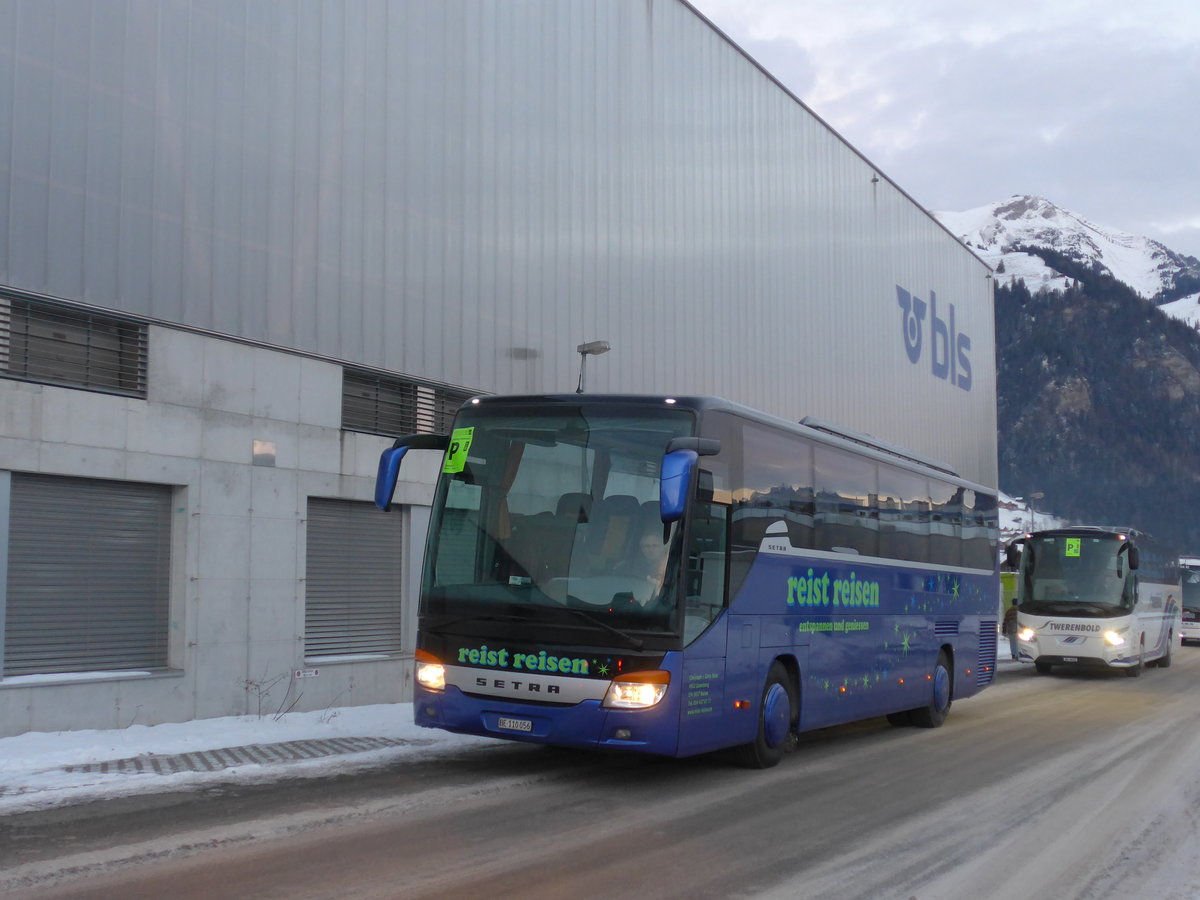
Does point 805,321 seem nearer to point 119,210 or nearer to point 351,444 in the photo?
point 351,444

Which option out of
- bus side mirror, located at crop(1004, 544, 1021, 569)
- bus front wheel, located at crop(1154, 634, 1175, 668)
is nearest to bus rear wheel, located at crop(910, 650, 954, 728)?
bus side mirror, located at crop(1004, 544, 1021, 569)

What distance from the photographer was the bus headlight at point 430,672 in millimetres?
9266

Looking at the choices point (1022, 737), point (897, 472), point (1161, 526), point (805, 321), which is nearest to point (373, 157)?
point (897, 472)

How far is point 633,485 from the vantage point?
29.6ft

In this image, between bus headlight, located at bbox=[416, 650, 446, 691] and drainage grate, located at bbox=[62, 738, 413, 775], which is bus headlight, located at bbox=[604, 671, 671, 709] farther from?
drainage grate, located at bbox=[62, 738, 413, 775]

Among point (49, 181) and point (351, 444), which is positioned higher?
point (49, 181)

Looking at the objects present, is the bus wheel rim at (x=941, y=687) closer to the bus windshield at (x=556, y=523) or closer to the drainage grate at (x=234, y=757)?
the drainage grate at (x=234, y=757)

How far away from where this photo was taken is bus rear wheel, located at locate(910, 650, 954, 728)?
14.6 metres

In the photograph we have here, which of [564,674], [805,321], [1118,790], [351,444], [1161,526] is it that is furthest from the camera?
[1161,526]

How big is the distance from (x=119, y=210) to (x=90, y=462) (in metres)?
2.68

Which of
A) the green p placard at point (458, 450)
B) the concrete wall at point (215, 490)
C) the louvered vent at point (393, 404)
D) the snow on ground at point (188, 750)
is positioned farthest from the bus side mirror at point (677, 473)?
the louvered vent at point (393, 404)

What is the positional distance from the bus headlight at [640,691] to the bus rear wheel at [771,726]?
5.88ft

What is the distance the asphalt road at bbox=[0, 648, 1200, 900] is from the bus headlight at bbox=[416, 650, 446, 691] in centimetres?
71

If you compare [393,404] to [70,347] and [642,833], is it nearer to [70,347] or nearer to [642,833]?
[70,347]
